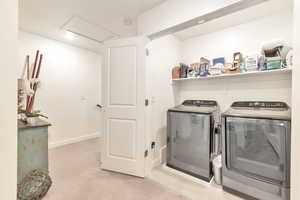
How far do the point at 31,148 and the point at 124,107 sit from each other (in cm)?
116

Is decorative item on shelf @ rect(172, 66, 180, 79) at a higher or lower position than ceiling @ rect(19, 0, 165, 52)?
lower

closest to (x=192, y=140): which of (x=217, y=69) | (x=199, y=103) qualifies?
(x=199, y=103)

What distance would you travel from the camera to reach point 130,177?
1.91 m

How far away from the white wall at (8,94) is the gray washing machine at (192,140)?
1.82 m

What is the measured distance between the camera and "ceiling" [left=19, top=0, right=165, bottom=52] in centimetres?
183

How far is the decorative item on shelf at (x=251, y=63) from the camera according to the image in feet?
6.01

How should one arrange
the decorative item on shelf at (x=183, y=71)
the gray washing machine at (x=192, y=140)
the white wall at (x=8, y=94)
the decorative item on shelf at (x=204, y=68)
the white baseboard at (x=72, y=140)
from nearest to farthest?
the white wall at (x=8, y=94)
the gray washing machine at (x=192, y=140)
the decorative item on shelf at (x=204, y=68)
the decorative item on shelf at (x=183, y=71)
the white baseboard at (x=72, y=140)

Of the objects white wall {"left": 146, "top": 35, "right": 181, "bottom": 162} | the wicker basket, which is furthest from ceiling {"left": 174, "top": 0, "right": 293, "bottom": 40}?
the wicker basket

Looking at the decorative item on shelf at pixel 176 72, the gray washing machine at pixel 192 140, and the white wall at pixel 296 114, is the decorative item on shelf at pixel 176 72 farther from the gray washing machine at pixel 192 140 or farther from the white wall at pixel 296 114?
the white wall at pixel 296 114

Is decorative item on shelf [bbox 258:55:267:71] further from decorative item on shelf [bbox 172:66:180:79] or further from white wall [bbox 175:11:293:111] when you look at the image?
decorative item on shelf [bbox 172:66:180:79]

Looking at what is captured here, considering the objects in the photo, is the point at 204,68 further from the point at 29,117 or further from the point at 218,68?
the point at 29,117

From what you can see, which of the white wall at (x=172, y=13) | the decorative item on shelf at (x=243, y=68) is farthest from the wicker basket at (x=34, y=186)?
the decorative item on shelf at (x=243, y=68)

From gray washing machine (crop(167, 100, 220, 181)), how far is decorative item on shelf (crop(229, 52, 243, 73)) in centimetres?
59

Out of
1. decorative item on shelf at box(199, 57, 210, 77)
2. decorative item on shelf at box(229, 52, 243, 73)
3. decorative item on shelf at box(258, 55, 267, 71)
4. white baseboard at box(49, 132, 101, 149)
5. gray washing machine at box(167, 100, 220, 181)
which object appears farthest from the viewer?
white baseboard at box(49, 132, 101, 149)
